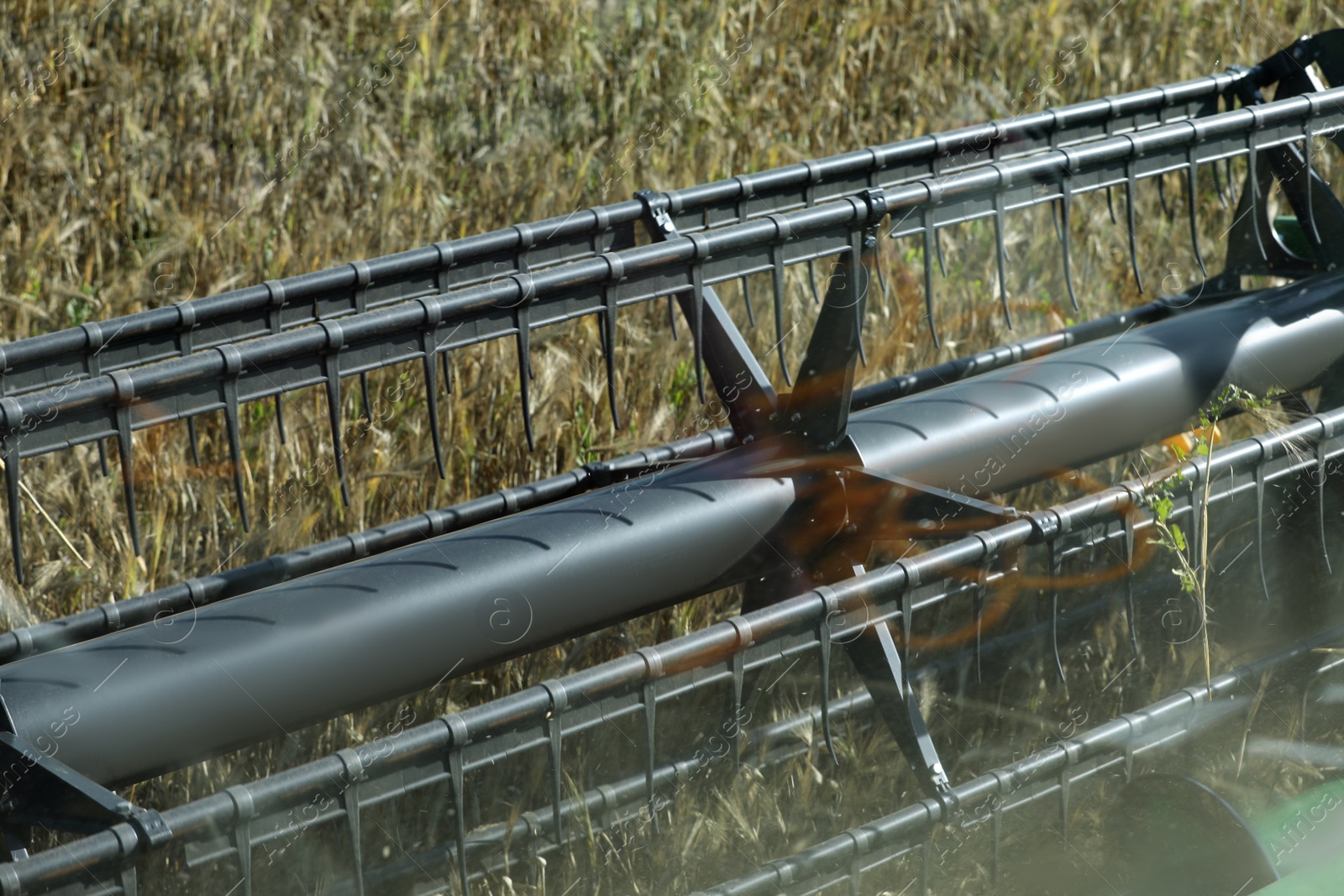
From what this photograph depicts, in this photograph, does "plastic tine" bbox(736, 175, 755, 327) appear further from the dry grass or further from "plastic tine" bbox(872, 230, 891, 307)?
the dry grass

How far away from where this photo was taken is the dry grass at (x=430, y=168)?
2670mm

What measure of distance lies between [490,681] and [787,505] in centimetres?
88

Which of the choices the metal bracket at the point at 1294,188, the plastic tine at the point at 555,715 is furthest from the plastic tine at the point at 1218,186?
the plastic tine at the point at 555,715

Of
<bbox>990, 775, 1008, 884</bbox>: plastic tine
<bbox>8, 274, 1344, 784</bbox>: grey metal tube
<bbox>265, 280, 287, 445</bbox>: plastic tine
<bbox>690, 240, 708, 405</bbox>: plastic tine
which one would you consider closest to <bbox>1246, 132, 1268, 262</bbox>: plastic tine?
<bbox>8, 274, 1344, 784</bbox>: grey metal tube

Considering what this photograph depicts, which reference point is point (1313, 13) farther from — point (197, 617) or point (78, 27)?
point (197, 617)

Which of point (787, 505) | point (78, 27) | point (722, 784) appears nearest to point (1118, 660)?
point (722, 784)

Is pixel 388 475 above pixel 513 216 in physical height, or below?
below

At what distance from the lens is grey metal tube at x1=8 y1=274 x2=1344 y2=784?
4.83 feet

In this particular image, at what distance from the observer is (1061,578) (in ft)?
8.08

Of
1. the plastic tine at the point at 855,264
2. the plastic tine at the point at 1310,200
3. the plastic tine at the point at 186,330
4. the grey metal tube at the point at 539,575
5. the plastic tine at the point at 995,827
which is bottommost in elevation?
the plastic tine at the point at 995,827

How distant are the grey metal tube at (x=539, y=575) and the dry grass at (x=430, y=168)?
69 centimetres

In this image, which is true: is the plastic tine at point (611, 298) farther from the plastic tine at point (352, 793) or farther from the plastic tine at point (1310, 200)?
the plastic tine at point (1310, 200)

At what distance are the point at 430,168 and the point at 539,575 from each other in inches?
83.8

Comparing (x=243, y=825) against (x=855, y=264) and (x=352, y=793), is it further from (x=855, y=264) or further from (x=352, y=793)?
(x=855, y=264)
